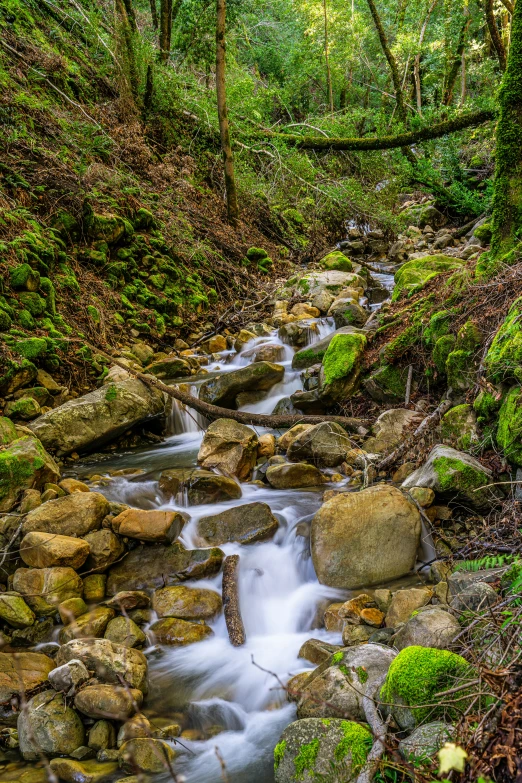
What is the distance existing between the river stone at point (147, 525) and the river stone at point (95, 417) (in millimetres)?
1853

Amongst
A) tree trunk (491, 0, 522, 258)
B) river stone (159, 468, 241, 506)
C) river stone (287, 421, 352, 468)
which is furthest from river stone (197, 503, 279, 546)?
tree trunk (491, 0, 522, 258)

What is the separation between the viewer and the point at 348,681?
278cm

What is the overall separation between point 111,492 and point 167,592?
5.26ft

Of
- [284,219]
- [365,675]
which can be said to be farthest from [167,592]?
[284,219]

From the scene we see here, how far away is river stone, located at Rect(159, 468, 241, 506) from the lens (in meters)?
5.54

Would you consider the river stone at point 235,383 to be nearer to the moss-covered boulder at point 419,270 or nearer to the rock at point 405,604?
the moss-covered boulder at point 419,270

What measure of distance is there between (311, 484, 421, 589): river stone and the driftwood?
732mm

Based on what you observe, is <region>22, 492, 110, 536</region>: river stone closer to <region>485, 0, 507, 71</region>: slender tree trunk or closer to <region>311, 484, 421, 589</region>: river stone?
<region>311, 484, 421, 589</region>: river stone

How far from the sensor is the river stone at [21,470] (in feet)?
16.1

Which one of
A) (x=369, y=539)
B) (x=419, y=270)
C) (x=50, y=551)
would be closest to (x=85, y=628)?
(x=50, y=551)

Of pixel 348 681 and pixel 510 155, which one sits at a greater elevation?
pixel 510 155

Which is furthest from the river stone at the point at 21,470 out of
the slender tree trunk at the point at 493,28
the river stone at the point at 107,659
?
the slender tree trunk at the point at 493,28

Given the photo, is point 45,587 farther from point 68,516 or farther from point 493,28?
point 493,28

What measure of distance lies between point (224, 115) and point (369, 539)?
Answer: 10180 mm
